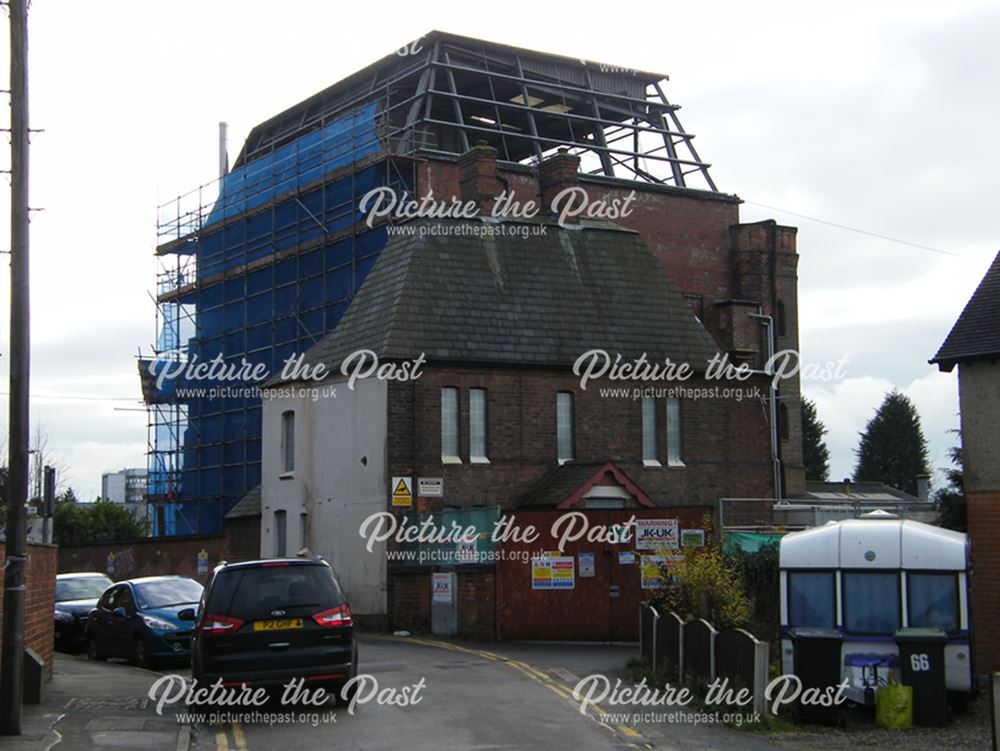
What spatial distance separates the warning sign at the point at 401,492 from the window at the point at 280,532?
6120 mm

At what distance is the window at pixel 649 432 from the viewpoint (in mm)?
36750

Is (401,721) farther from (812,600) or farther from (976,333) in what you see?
(976,333)

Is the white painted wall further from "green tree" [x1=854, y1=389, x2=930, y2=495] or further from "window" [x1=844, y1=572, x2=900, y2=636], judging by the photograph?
"green tree" [x1=854, y1=389, x2=930, y2=495]

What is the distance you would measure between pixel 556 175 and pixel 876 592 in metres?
29.1

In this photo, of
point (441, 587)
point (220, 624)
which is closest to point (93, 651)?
point (441, 587)

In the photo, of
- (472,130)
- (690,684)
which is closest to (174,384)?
(472,130)

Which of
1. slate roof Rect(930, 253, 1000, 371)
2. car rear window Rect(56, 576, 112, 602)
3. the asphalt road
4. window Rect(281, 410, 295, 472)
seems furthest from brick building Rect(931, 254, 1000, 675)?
window Rect(281, 410, 295, 472)

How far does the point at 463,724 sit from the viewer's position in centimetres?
1483

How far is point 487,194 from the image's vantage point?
40.3m

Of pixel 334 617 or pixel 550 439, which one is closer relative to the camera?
pixel 334 617

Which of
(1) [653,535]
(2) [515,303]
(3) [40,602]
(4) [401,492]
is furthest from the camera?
(2) [515,303]

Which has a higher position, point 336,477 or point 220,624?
point 336,477

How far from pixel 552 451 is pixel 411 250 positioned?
6.54 meters

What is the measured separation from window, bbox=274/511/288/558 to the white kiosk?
883 inches
